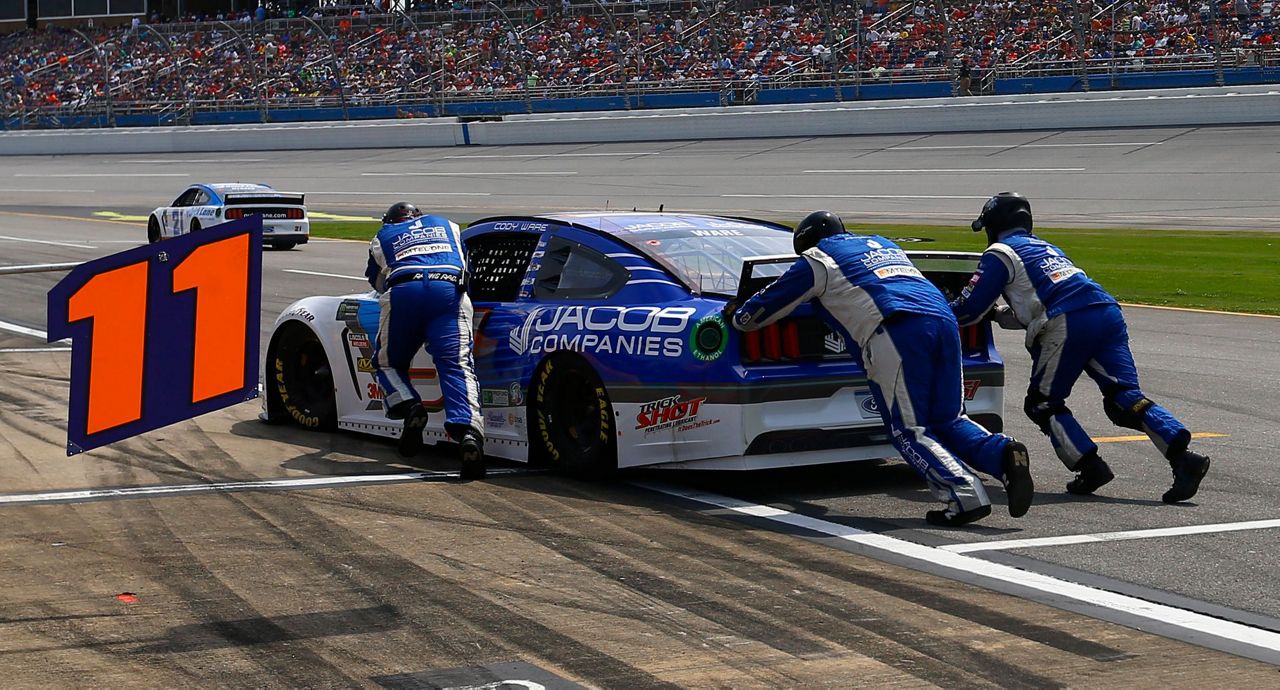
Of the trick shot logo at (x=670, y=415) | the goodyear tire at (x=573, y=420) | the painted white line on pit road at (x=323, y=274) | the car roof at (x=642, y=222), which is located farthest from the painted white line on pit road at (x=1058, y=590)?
the painted white line on pit road at (x=323, y=274)

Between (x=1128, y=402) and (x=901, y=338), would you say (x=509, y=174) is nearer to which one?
(x=1128, y=402)

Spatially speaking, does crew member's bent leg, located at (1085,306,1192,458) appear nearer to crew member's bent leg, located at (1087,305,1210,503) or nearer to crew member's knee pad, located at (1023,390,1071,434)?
crew member's bent leg, located at (1087,305,1210,503)

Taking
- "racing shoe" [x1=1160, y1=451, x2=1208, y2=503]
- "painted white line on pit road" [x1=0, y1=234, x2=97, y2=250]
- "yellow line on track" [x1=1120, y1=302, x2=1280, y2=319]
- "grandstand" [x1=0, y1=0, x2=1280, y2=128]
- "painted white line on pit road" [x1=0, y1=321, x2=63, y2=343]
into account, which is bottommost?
"painted white line on pit road" [x1=0, y1=234, x2=97, y2=250]

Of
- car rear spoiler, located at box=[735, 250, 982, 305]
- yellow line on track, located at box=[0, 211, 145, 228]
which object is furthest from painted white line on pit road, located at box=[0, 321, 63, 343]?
yellow line on track, located at box=[0, 211, 145, 228]

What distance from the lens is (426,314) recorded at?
8.73 metres

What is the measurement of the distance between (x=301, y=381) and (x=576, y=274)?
2.47m

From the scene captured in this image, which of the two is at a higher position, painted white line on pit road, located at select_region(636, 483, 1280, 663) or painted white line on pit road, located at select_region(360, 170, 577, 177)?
painted white line on pit road, located at select_region(360, 170, 577, 177)

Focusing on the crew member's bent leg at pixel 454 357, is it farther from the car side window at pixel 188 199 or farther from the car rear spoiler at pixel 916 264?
the car side window at pixel 188 199

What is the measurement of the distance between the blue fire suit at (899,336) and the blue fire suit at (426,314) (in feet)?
5.75

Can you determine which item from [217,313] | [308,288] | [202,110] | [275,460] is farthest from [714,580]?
[202,110]

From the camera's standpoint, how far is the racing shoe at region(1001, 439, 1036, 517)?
279 inches

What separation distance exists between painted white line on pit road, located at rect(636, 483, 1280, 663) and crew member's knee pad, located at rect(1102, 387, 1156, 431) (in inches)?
64.9

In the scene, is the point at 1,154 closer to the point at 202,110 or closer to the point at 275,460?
the point at 202,110

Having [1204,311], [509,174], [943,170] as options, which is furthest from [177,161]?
[1204,311]
